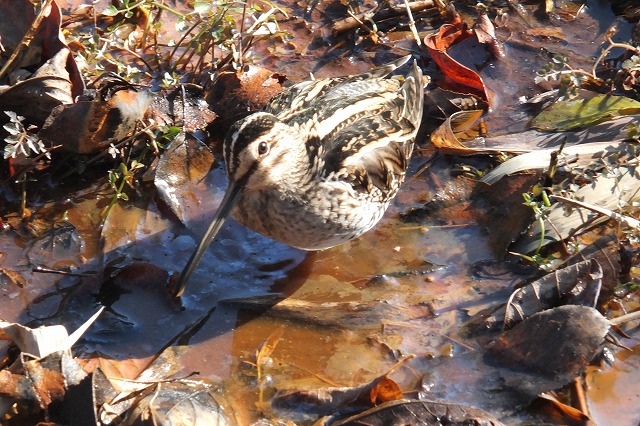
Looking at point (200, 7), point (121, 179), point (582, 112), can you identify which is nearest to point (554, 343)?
point (582, 112)

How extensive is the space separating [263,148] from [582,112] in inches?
101

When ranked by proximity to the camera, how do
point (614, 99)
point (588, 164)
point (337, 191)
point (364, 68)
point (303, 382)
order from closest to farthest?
point (303, 382), point (337, 191), point (588, 164), point (614, 99), point (364, 68)

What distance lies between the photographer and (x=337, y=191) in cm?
491

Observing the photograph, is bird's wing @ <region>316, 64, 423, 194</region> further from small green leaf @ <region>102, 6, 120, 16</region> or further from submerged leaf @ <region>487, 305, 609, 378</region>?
small green leaf @ <region>102, 6, 120, 16</region>

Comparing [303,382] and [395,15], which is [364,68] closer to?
[395,15]

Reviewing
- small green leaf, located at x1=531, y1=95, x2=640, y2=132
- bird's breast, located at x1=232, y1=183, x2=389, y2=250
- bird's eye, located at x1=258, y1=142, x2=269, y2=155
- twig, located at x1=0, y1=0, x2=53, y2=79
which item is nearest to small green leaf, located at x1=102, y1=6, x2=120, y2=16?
Result: twig, located at x1=0, y1=0, x2=53, y2=79

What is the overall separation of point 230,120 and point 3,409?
8.25 ft

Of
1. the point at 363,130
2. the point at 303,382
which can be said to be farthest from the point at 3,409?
the point at 363,130

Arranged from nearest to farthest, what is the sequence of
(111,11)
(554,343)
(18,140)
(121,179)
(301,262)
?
(554,343)
(18,140)
(301,262)
(121,179)
(111,11)

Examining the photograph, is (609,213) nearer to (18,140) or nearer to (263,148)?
(263,148)

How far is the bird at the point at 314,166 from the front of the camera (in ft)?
15.2

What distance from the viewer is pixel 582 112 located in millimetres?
6055

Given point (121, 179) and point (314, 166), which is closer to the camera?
point (314, 166)

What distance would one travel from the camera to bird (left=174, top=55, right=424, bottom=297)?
4.63 metres
